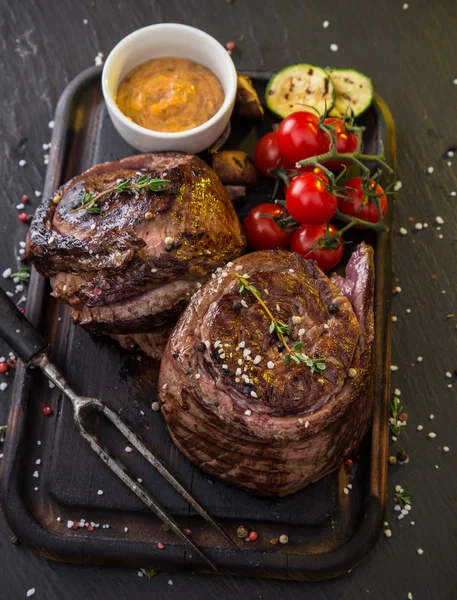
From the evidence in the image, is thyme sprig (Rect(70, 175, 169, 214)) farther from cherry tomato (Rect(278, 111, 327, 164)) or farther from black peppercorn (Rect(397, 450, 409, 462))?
black peppercorn (Rect(397, 450, 409, 462))

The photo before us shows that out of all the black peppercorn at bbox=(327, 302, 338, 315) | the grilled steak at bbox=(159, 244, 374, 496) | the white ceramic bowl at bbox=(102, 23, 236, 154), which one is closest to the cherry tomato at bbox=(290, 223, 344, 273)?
the grilled steak at bbox=(159, 244, 374, 496)

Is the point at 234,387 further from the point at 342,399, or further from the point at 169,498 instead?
the point at 169,498

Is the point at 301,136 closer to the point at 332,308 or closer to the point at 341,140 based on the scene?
the point at 341,140

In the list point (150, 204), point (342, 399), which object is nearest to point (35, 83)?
point (150, 204)

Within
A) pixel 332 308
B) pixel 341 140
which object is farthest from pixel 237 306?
pixel 341 140

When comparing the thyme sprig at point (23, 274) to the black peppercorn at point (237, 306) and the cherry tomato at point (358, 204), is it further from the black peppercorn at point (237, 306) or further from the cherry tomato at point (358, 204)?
the cherry tomato at point (358, 204)

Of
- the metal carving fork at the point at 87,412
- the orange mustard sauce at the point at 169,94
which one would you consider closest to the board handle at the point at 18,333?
the metal carving fork at the point at 87,412

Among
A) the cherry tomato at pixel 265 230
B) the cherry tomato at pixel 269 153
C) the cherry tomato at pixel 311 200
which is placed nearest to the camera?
the cherry tomato at pixel 311 200
